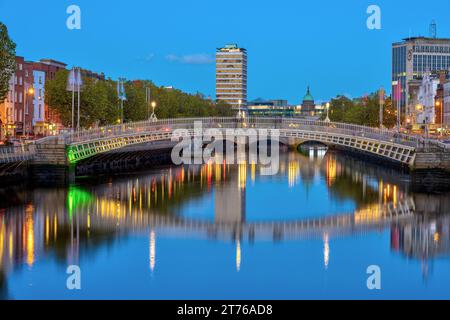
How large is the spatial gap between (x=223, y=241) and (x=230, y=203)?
1167 centimetres

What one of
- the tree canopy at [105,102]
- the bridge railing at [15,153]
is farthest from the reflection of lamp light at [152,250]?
the tree canopy at [105,102]

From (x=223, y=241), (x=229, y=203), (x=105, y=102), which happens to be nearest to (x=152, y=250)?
(x=223, y=241)

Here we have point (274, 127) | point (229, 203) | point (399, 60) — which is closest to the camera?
point (229, 203)

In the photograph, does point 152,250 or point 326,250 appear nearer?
point 152,250

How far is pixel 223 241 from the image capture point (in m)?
31.8

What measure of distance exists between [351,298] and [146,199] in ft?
73.2

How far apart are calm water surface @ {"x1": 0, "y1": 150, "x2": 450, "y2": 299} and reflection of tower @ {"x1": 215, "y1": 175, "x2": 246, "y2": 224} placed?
0.26ft

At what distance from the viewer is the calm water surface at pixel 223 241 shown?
24.2 metres

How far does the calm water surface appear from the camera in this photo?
79.5 feet

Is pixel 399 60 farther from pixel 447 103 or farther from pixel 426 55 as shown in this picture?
pixel 447 103

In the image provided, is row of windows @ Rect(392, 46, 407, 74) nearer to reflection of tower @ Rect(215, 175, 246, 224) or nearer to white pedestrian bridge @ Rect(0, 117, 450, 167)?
white pedestrian bridge @ Rect(0, 117, 450, 167)

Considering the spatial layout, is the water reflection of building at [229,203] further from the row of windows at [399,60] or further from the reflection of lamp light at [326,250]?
the row of windows at [399,60]

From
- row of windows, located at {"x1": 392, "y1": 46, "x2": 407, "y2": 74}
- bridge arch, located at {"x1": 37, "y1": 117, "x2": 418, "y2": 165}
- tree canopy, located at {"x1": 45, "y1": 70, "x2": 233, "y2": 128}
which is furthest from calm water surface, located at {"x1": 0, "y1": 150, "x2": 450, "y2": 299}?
row of windows, located at {"x1": 392, "y1": 46, "x2": 407, "y2": 74}
